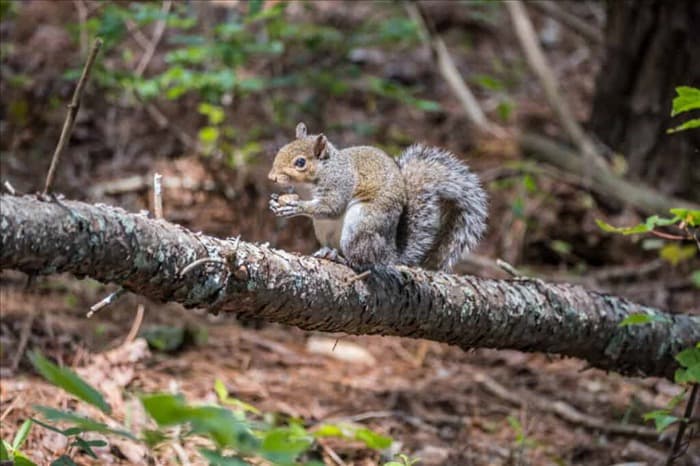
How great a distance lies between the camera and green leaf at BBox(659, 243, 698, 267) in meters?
4.79

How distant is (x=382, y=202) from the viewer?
262 cm

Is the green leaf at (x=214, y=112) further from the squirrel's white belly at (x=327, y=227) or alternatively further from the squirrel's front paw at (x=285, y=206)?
the squirrel's front paw at (x=285, y=206)

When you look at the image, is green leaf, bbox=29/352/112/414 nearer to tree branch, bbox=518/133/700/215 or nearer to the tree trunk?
tree branch, bbox=518/133/700/215

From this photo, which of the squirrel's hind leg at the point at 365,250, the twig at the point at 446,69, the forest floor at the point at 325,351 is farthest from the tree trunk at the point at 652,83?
the squirrel's hind leg at the point at 365,250

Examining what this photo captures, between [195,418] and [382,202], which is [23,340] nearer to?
[382,202]

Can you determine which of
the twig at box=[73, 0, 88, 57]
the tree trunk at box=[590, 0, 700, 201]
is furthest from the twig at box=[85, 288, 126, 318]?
the tree trunk at box=[590, 0, 700, 201]

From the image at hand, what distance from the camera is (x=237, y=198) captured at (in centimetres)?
463

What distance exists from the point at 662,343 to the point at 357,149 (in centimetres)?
129

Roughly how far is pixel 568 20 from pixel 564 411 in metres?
3.33

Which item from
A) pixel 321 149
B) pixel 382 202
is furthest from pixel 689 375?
pixel 321 149

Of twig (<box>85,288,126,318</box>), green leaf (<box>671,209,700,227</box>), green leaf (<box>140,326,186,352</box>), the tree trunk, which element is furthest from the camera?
the tree trunk

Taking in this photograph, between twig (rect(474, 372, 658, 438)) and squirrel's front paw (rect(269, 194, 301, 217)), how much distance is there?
171cm

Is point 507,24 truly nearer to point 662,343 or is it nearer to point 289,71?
point 289,71

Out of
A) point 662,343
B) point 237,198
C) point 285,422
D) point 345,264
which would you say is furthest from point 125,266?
point 237,198
